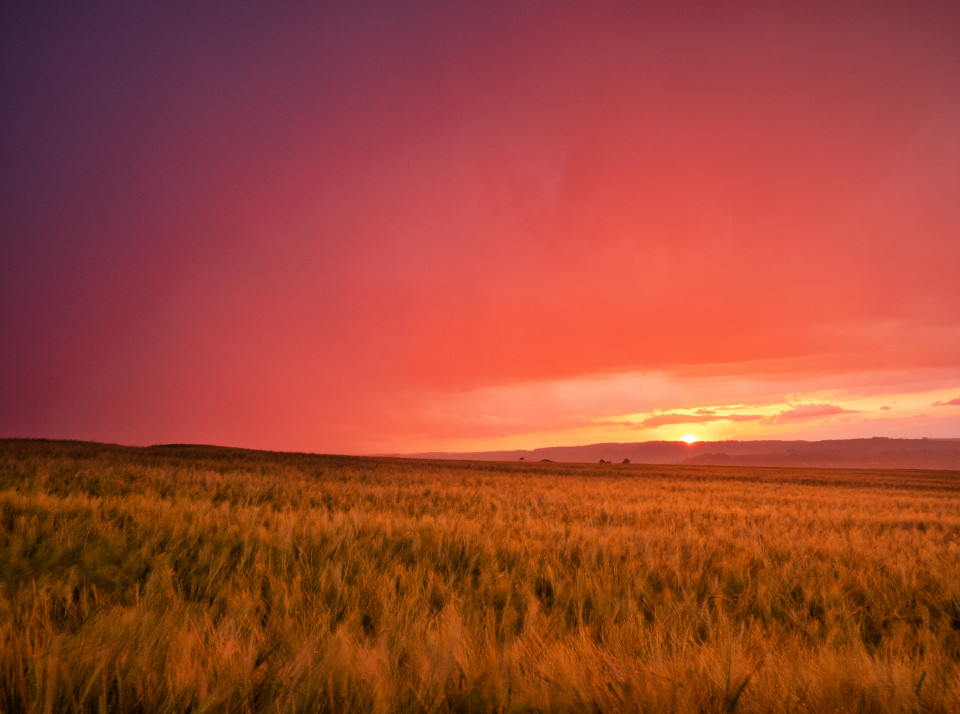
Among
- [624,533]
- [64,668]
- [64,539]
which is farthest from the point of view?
[624,533]

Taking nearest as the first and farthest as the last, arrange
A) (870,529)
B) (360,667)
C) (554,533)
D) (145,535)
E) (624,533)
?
1. (360,667)
2. (145,535)
3. (554,533)
4. (624,533)
5. (870,529)

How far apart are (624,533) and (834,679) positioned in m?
3.56

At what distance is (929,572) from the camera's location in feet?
12.3

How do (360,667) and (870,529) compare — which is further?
(870,529)

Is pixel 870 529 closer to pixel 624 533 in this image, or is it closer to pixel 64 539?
pixel 624 533

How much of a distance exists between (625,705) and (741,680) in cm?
39

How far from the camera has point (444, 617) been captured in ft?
6.82

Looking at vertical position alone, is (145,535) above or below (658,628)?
above

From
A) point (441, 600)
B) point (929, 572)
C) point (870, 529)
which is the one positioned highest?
point (441, 600)

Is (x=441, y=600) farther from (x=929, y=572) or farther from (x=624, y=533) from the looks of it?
(x=929, y=572)

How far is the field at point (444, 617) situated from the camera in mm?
1366

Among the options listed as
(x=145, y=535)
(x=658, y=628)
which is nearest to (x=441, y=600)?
(x=658, y=628)

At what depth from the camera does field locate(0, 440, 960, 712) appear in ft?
4.48

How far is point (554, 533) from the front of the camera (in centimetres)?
465
